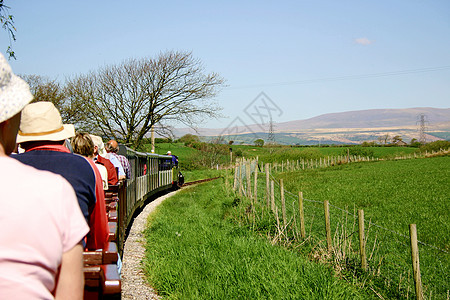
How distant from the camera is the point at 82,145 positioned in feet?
14.9

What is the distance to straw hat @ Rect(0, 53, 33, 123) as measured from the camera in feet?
4.87

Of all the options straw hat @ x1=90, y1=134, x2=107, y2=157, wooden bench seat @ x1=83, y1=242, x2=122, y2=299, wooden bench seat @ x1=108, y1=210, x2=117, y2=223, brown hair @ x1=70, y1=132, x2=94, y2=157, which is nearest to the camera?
wooden bench seat @ x1=83, y1=242, x2=122, y2=299

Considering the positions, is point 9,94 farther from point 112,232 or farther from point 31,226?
point 112,232

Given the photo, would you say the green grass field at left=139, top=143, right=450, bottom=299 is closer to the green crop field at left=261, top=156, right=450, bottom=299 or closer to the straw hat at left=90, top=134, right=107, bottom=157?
the green crop field at left=261, top=156, right=450, bottom=299

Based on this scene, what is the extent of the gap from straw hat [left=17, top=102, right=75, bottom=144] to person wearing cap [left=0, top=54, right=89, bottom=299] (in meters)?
1.53

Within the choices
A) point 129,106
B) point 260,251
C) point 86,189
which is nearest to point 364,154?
point 129,106

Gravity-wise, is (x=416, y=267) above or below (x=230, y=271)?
above

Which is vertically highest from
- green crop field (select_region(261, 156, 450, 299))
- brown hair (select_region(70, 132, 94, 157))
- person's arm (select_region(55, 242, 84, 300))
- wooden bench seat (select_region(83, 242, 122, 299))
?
brown hair (select_region(70, 132, 94, 157))

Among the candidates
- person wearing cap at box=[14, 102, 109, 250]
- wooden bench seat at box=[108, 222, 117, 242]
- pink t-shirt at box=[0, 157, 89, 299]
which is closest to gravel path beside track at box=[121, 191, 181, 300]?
wooden bench seat at box=[108, 222, 117, 242]

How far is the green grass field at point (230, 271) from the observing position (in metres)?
6.19

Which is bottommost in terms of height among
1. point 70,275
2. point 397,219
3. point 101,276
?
point 397,219

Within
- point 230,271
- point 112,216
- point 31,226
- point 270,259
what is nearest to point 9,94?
point 31,226

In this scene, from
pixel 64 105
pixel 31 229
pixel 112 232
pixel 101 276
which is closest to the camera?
pixel 31 229

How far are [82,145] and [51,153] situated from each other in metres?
1.57
